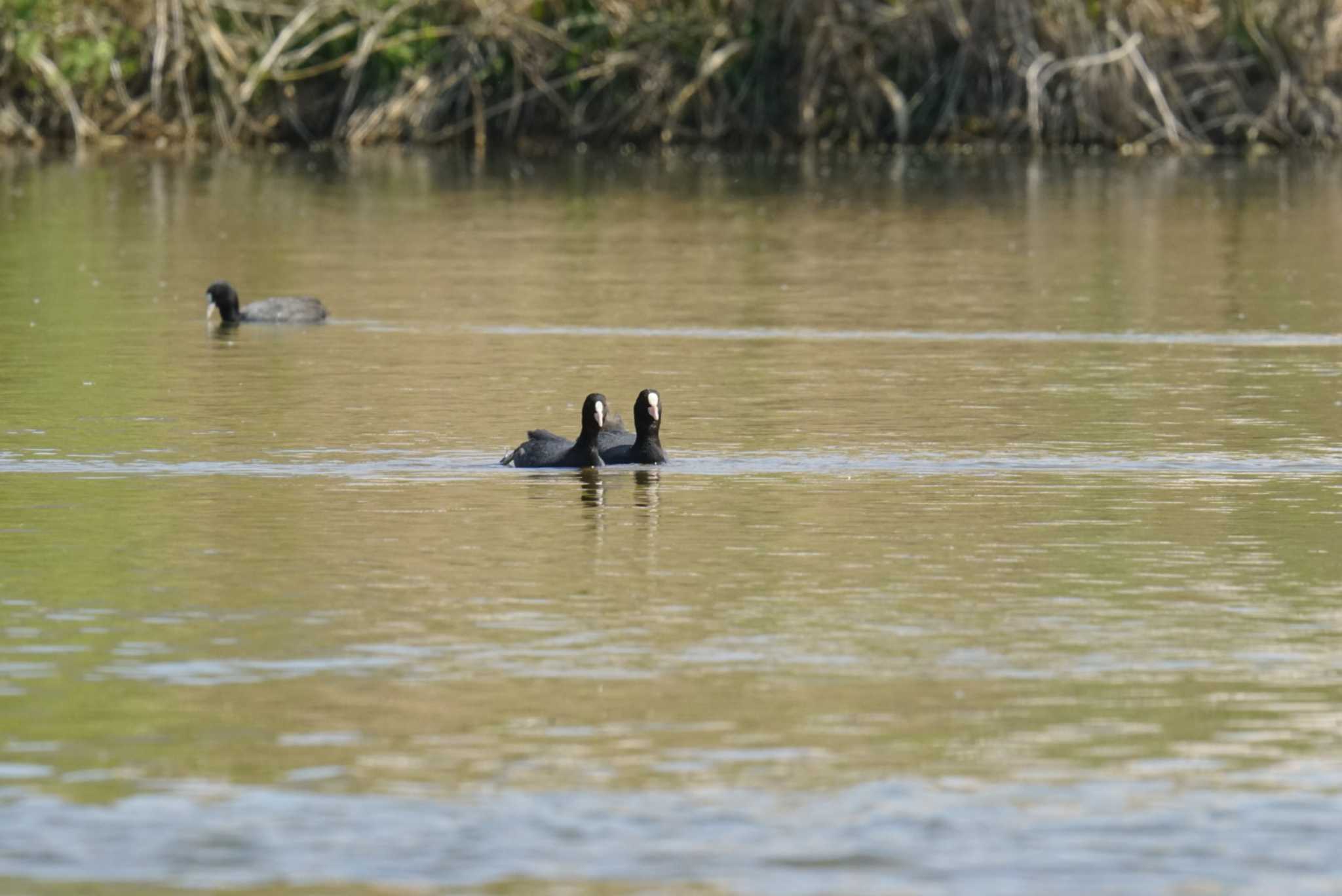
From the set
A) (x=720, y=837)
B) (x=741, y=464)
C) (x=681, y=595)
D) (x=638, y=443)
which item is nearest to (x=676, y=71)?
(x=741, y=464)

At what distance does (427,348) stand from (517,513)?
27.5 feet

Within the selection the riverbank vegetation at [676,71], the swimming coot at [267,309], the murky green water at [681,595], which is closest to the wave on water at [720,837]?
A: the murky green water at [681,595]

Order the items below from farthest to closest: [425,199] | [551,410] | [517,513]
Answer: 1. [425,199]
2. [551,410]
3. [517,513]

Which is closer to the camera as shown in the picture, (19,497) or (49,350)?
(19,497)

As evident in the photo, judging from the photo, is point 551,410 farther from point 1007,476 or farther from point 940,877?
point 940,877

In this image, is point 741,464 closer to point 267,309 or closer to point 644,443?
point 644,443

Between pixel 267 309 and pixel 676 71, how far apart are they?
32.5 m

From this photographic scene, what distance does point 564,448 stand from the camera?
53.1ft

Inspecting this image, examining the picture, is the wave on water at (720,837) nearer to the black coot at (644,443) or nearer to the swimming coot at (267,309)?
the black coot at (644,443)

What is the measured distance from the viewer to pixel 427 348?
74.8ft

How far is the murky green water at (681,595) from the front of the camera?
843 centimetres

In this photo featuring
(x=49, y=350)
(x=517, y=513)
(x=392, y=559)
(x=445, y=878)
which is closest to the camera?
(x=445, y=878)

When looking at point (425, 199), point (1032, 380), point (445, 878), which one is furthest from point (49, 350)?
point (425, 199)

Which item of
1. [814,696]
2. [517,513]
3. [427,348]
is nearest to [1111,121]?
[427,348]
